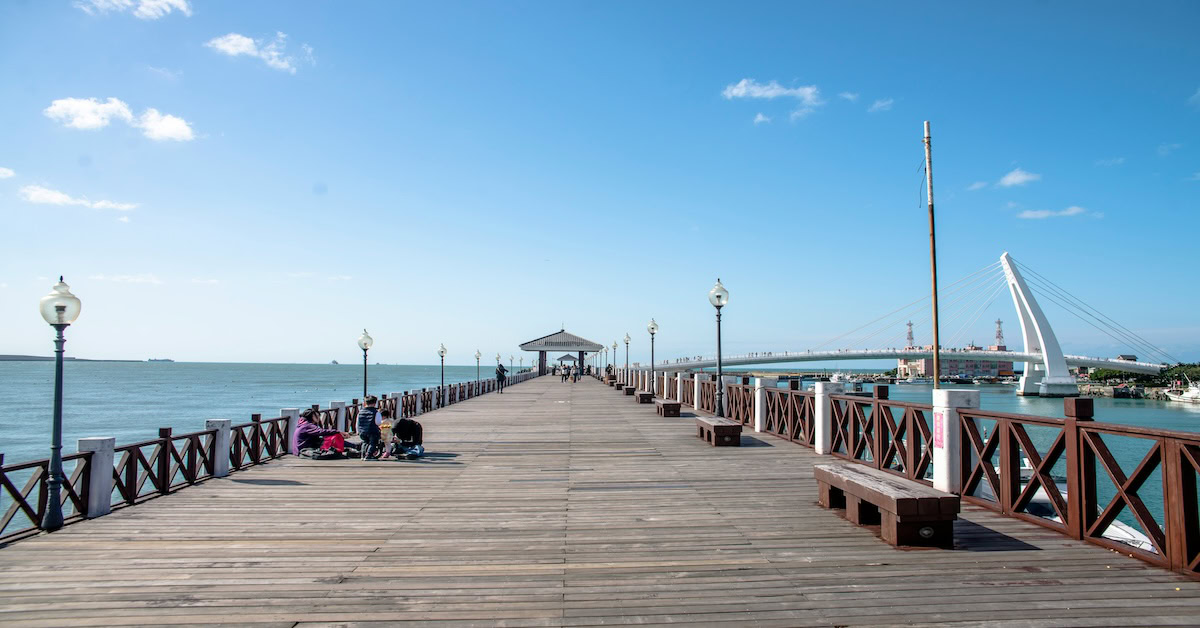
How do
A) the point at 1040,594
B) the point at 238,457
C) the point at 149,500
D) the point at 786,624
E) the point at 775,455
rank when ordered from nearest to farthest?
the point at 786,624 < the point at 1040,594 < the point at 149,500 < the point at 238,457 < the point at 775,455

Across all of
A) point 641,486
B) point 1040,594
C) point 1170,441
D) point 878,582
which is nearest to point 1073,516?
point 1170,441

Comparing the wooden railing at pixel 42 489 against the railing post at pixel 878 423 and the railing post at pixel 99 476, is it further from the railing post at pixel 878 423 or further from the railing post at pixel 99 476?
the railing post at pixel 878 423

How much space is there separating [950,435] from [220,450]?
9623mm

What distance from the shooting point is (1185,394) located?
74.0 m

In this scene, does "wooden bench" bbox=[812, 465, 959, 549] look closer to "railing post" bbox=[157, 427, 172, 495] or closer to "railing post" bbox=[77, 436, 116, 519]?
"railing post" bbox=[77, 436, 116, 519]

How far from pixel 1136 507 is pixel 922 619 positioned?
7.98ft

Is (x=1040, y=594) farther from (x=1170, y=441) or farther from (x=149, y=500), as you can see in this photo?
(x=149, y=500)

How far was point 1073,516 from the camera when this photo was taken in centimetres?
587

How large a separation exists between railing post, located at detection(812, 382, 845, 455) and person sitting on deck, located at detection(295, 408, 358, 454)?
26.0 ft

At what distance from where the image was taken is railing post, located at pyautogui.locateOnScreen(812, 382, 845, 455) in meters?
11.2

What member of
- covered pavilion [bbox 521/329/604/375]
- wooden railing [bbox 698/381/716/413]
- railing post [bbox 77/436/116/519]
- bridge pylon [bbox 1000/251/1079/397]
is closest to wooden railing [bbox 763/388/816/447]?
wooden railing [bbox 698/381/716/413]

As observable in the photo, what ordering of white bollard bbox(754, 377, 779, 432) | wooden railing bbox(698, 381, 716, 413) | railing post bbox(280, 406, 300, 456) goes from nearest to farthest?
railing post bbox(280, 406, 300, 456)
white bollard bbox(754, 377, 779, 432)
wooden railing bbox(698, 381, 716, 413)

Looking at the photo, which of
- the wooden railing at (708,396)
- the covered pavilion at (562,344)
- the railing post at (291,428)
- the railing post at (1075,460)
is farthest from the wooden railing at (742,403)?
the covered pavilion at (562,344)

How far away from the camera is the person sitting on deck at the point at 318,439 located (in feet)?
36.8
